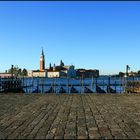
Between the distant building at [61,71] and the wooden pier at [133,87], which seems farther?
the distant building at [61,71]

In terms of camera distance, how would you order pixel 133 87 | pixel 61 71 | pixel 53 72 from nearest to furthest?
pixel 133 87, pixel 53 72, pixel 61 71

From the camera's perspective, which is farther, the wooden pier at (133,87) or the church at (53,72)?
the church at (53,72)

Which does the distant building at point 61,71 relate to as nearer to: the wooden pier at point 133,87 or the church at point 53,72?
the church at point 53,72

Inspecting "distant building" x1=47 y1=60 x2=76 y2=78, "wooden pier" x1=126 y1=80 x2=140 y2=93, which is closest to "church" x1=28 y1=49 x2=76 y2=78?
"distant building" x1=47 y1=60 x2=76 y2=78

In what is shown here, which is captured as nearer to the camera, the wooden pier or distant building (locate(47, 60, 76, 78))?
the wooden pier

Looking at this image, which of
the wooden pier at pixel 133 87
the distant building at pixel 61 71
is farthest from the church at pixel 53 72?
the wooden pier at pixel 133 87

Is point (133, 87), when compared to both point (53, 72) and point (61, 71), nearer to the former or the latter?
point (53, 72)

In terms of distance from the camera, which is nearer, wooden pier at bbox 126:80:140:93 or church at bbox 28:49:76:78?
wooden pier at bbox 126:80:140:93

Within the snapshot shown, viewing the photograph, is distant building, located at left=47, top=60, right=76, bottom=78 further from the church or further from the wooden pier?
the wooden pier

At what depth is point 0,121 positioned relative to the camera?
35.9 ft

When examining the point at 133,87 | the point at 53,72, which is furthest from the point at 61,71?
the point at 133,87

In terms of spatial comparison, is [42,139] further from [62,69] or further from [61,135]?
[62,69]

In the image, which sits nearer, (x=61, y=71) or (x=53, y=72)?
(x=53, y=72)

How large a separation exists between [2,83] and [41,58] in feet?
515
